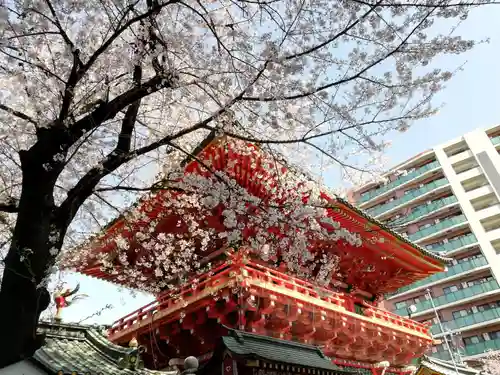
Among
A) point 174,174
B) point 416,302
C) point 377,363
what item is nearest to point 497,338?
point 416,302

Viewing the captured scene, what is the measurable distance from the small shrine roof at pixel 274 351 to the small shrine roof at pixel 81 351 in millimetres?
2142

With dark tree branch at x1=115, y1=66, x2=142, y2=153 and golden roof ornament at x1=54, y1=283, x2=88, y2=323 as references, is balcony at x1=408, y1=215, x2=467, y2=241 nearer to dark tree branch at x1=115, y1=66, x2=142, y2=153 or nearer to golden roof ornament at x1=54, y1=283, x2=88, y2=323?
golden roof ornament at x1=54, y1=283, x2=88, y2=323

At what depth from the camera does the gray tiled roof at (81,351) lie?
795 centimetres

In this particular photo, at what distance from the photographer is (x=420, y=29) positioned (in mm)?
4438

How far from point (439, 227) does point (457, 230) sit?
1.58m

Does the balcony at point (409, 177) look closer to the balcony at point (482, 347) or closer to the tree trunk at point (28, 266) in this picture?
the balcony at point (482, 347)

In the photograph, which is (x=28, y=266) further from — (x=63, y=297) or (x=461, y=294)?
(x=461, y=294)

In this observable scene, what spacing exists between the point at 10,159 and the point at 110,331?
6892 mm

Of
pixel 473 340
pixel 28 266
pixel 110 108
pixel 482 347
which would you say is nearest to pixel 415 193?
pixel 473 340

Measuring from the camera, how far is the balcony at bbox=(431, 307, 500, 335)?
31844 mm

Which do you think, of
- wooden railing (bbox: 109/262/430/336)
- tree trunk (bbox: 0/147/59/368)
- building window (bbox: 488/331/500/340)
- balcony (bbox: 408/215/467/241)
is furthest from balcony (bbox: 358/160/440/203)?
tree trunk (bbox: 0/147/59/368)

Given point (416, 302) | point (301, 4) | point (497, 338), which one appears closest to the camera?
point (301, 4)

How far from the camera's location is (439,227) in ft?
127

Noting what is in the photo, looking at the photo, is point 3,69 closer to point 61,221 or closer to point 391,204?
point 61,221
